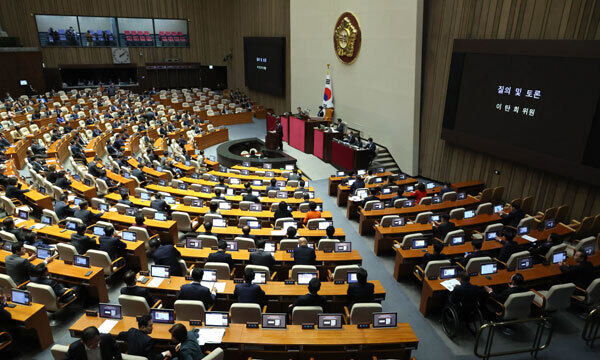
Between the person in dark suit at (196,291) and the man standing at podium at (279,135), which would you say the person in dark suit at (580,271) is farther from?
the man standing at podium at (279,135)

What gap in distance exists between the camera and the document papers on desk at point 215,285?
6.30 metres

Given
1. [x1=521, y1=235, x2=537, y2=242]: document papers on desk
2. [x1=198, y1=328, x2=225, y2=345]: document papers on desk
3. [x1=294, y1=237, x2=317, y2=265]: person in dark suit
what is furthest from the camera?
[x1=521, y1=235, x2=537, y2=242]: document papers on desk

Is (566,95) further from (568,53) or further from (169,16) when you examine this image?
(169,16)

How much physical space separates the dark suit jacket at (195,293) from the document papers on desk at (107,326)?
941 mm

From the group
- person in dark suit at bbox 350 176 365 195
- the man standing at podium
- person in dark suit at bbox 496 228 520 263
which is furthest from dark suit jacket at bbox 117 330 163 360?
the man standing at podium

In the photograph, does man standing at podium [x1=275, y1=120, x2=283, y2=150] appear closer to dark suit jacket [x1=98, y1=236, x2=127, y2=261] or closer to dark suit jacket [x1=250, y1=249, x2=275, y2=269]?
dark suit jacket [x1=98, y1=236, x2=127, y2=261]

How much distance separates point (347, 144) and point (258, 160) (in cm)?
370

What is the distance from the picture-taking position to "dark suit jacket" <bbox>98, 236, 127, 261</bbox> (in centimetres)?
760

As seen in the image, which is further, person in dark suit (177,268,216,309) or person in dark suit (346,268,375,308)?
person in dark suit (346,268,375,308)

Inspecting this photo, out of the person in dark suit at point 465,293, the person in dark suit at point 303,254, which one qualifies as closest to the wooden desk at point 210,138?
the person in dark suit at point 303,254

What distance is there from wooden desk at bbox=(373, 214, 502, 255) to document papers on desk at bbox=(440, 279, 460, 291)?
226 cm

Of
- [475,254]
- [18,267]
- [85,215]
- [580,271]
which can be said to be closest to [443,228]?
[475,254]

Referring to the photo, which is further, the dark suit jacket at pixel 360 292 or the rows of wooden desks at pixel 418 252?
the rows of wooden desks at pixel 418 252

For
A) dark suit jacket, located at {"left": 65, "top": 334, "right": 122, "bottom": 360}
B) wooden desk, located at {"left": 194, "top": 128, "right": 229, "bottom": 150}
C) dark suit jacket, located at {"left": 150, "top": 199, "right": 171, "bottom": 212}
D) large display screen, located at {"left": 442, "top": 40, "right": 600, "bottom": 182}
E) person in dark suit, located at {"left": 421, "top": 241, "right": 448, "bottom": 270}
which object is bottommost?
wooden desk, located at {"left": 194, "top": 128, "right": 229, "bottom": 150}
